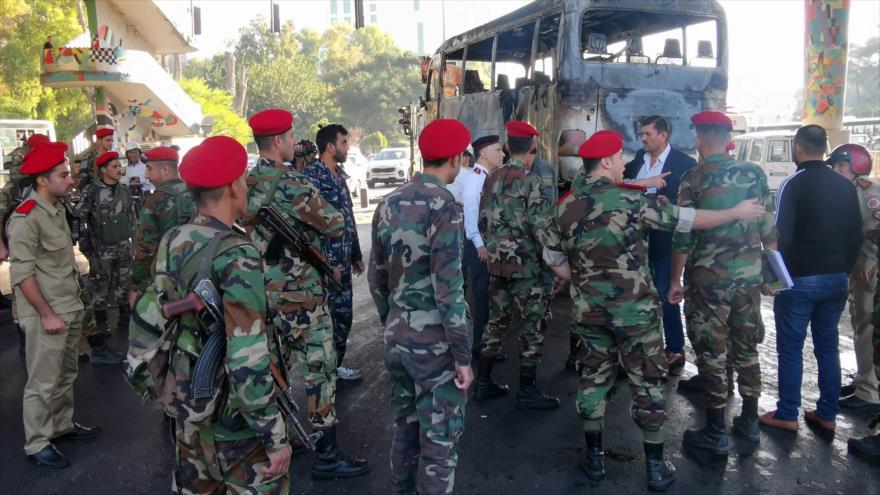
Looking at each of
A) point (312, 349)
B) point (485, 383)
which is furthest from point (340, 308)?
point (485, 383)

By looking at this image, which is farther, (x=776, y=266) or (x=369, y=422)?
(x=369, y=422)

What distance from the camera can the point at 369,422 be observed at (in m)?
4.35

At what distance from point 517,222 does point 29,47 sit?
56.2 feet

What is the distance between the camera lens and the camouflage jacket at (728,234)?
3.64 metres

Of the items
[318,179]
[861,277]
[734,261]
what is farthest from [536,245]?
[861,277]

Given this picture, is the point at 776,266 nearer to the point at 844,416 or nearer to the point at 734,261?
the point at 734,261

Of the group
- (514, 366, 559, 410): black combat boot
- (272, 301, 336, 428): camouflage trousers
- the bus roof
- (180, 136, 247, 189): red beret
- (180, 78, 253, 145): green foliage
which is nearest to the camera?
(180, 136, 247, 189): red beret

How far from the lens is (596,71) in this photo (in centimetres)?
704

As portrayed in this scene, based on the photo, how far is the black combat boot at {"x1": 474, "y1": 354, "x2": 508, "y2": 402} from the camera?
4.66 metres

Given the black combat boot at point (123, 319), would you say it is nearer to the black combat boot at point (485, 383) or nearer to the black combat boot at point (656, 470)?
the black combat boot at point (485, 383)

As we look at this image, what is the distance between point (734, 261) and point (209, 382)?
2954 mm

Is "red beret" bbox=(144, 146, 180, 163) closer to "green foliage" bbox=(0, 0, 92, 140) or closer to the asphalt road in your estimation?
the asphalt road

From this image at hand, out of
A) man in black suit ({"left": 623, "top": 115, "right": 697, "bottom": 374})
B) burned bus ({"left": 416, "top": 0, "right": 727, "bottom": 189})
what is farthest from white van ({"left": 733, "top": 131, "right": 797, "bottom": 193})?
man in black suit ({"left": 623, "top": 115, "right": 697, "bottom": 374})

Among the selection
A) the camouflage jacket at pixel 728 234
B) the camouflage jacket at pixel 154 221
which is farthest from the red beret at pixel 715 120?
the camouflage jacket at pixel 154 221
